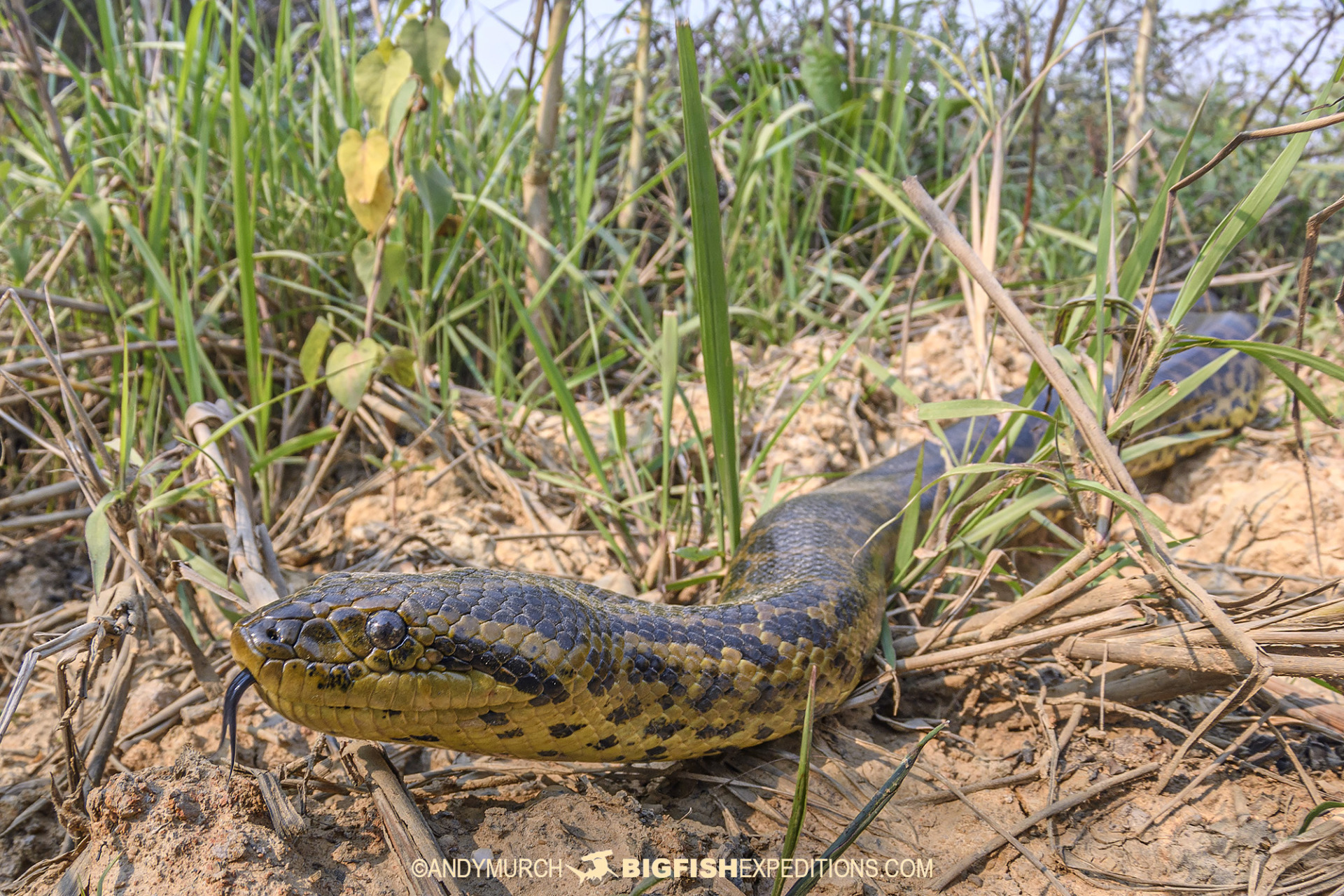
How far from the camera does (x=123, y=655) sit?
2143 mm

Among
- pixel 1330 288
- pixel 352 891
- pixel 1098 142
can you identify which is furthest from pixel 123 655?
pixel 1330 288

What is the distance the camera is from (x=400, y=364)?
3.10 m

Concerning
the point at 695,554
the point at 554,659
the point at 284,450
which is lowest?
the point at 695,554

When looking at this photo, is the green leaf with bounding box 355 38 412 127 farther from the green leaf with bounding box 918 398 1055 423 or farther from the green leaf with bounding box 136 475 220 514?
the green leaf with bounding box 918 398 1055 423

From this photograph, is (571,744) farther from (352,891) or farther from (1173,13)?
(1173,13)

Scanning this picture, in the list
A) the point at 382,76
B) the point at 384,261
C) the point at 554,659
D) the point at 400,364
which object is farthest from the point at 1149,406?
the point at 382,76

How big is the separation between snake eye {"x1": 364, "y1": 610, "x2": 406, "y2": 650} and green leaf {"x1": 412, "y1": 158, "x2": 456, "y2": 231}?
1746mm

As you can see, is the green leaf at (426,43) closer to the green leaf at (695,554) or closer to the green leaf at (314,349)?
the green leaf at (314,349)

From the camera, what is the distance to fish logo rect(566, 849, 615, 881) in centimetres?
172

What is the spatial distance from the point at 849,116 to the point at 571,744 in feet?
14.6

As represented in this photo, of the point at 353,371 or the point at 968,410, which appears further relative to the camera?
the point at 353,371

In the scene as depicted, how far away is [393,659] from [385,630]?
65mm

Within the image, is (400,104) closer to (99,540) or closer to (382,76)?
(382,76)

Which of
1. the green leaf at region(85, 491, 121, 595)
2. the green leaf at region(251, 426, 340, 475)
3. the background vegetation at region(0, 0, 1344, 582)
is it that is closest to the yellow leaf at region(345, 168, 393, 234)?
the background vegetation at region(0, 0, 1344, 582)
